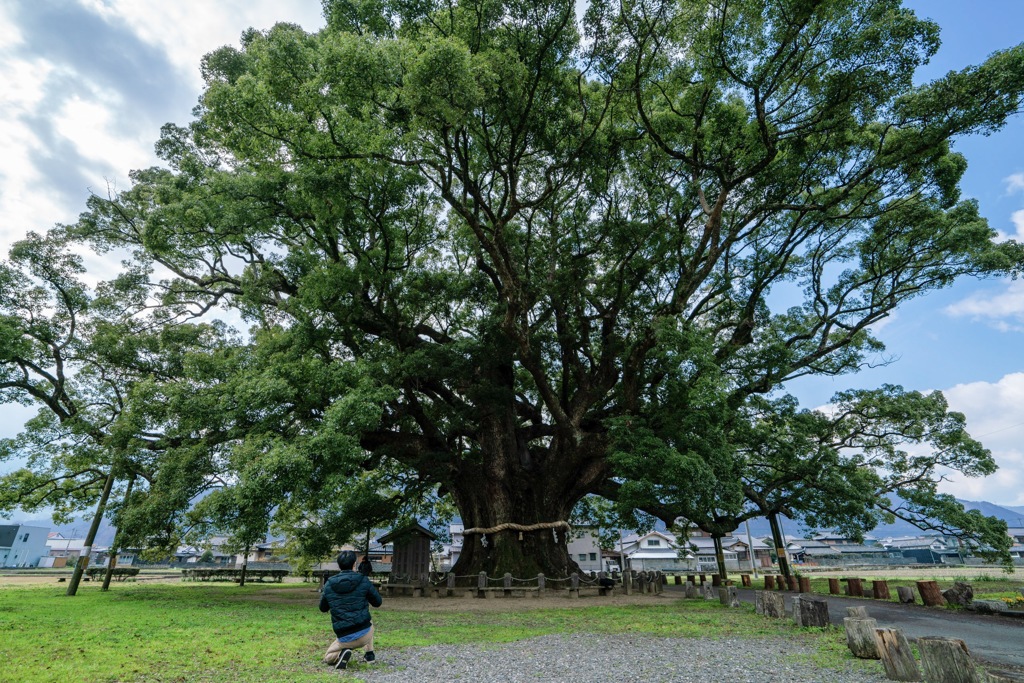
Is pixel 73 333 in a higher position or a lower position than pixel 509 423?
higher

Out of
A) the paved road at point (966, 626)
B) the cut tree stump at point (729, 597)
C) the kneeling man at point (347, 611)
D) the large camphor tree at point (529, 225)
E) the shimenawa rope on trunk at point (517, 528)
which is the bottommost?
the paved road at point (966, 626)

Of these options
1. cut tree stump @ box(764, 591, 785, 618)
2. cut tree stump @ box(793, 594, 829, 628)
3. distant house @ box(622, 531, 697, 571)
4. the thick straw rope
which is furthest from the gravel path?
distant house @ box(622, 531, 697, 571)

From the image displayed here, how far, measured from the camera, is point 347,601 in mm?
5383

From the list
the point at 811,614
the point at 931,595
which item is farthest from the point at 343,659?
the point at 931,595

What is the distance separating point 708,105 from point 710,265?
12.6 feet

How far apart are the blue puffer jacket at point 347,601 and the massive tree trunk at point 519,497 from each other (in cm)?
936

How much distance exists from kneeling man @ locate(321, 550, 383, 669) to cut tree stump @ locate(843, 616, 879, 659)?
5615mm

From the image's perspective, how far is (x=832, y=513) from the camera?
551 inches

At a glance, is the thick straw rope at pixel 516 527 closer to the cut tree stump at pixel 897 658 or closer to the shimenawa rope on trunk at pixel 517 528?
the shimenawa rope on trunk at pixel 517 528

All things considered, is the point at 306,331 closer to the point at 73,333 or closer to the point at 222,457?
the point at 222,457

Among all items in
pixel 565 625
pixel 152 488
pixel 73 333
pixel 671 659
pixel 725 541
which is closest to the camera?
pixel 671 659

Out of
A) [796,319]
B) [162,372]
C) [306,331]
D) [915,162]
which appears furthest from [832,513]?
[162,372]

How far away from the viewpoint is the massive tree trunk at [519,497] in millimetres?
14555

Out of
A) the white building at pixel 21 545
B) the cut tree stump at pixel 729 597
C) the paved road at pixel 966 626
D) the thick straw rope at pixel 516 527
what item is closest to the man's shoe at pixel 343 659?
the paved road at pixel 966 626
